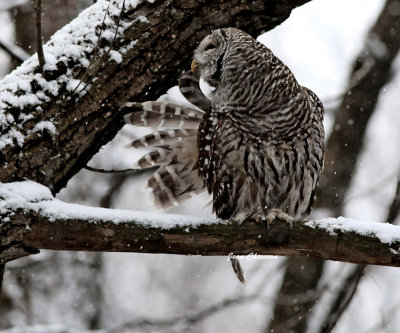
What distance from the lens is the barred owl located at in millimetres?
4516

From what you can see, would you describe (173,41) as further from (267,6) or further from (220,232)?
(220,232)

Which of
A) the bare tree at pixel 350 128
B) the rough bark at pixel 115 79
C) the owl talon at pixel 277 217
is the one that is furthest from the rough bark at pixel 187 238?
the bare tree at pixel 350 128

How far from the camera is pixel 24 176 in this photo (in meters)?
3.67

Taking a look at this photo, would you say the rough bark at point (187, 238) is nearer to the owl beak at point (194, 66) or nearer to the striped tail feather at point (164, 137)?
the owl beak at point (194, 66)

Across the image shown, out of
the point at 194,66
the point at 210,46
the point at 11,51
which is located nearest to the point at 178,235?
the point at 194,66

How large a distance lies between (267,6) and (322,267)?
98.4 inches

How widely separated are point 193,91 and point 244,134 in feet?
2.01

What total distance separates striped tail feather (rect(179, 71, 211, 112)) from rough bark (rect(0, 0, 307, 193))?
7.7 inches

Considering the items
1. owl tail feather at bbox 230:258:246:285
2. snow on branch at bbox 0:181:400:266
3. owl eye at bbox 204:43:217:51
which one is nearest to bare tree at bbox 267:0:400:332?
owl tail feather at bbox 230:258:246:285

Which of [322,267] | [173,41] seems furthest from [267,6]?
[322,267]

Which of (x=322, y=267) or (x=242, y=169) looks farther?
(x=322, y=267)

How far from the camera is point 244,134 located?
14.9ft

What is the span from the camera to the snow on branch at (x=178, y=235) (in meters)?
3.27

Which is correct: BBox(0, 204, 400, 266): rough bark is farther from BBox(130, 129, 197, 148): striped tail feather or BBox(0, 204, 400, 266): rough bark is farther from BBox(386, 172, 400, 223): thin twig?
BBox(130, 129, 197, 148): striped tail feather
